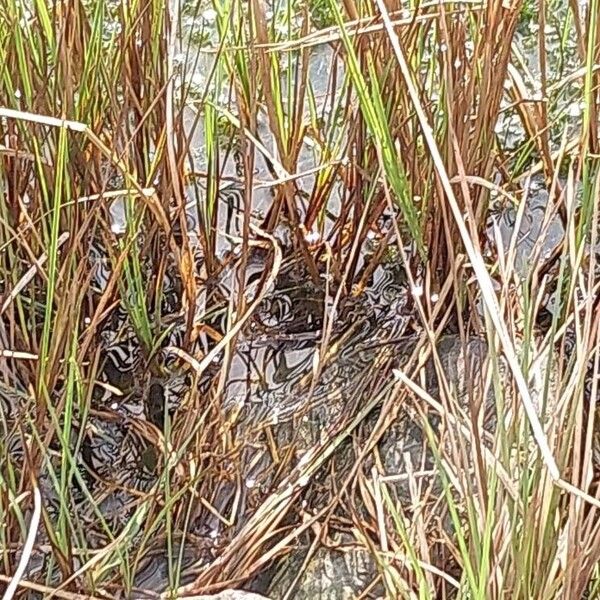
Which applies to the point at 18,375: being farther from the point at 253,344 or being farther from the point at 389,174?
the point at 389,174

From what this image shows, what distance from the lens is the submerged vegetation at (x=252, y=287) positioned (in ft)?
3.17

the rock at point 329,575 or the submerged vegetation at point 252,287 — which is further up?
the submerged vegetation at point 252,287

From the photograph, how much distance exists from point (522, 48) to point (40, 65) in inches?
29.3

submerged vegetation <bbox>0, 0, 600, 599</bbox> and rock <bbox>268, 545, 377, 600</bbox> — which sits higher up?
submerged vegetation <bbox>0, 0, 600, 599</bbox>

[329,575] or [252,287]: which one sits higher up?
[252,287]

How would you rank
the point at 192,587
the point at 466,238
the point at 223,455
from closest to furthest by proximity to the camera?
the point at 466,238 < the point at 192,587 < the point at 223,455

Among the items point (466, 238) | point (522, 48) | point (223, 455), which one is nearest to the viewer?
point (466, 238)

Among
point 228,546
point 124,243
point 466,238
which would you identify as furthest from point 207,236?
point 466,238

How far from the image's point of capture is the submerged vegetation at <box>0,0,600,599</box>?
0.97m

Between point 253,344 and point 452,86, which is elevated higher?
point 452,86

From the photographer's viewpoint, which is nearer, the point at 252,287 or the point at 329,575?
the point at 329,575

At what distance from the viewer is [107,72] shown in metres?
1.13

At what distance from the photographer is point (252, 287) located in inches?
51.1

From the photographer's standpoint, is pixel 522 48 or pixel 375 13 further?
pixel 522 48
